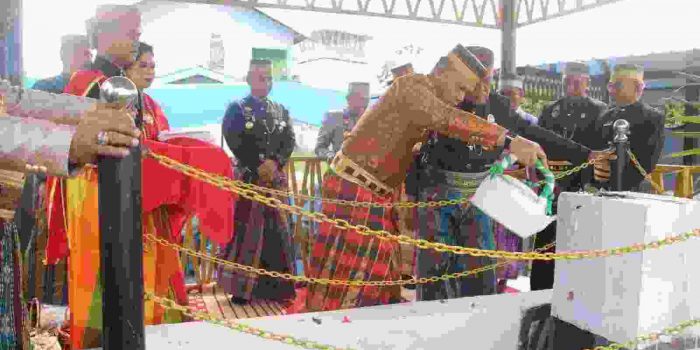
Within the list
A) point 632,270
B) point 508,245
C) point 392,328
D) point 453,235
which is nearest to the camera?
point 632,270

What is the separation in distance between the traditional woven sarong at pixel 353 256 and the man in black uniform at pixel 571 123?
1510 millimetres

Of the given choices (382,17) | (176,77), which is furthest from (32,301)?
(382,17)

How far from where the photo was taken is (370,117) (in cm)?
251

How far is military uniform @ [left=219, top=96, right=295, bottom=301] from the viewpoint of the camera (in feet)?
12.6

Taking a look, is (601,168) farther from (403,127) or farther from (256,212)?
(256,212)

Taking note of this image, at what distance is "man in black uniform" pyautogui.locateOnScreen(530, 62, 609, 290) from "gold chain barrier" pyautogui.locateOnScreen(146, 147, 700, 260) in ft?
6.03

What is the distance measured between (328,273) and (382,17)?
4431mm

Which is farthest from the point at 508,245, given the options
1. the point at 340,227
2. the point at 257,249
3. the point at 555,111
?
the point at 340,227

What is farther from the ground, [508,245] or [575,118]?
[575,118]

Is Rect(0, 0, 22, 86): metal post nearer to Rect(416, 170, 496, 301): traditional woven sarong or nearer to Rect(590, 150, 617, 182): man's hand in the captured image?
Rect(416, 170, 496, 301): traditional woven sarong

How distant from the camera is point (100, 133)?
1.17 m

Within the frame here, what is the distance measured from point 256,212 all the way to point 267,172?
0.90 ft

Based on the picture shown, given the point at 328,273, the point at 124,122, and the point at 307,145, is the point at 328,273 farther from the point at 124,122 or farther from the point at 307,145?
the point at 307,145

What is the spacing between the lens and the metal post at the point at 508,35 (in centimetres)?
682
